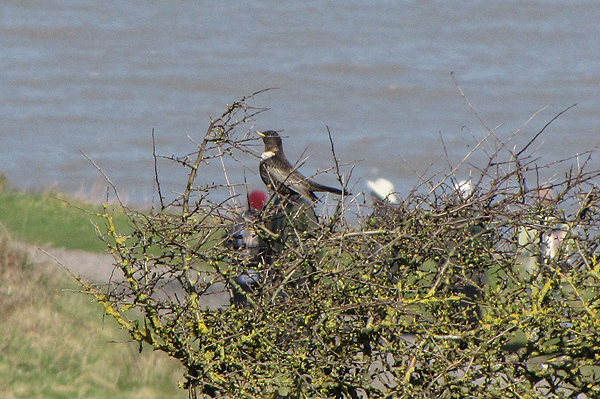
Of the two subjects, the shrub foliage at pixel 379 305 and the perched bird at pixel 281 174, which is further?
the perched bird at pixel 281 174

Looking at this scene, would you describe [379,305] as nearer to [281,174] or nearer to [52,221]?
[281,174]

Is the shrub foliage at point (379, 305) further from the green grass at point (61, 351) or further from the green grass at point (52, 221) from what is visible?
the green grass at point (52, 221)

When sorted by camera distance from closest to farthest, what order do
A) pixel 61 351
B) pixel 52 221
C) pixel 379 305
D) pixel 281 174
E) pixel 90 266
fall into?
pixel 379 305 < pixel 281 174 < pixel 61 351 < pixel 90 266 < pixel 52 221

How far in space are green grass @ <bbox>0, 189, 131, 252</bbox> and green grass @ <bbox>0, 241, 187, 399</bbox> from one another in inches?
151

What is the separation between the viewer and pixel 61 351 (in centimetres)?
809

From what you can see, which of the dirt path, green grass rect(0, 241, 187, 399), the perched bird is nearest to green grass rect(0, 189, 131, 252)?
the dirt path

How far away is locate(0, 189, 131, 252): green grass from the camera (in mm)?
13680

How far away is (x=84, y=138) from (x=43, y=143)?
1.42m

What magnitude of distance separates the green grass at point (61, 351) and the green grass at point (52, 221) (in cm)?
382

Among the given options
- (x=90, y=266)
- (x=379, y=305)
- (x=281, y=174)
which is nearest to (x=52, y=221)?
(x=90, y=266)

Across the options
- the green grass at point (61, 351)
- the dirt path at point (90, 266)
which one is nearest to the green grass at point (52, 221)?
the dirt path at point (90, 266)

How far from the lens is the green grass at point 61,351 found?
24.5 ft

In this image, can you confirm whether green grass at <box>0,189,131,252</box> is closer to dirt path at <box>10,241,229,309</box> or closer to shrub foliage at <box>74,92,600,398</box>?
dirt path at <box>10,241,229,309</box>

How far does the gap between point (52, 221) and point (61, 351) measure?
273 inches
